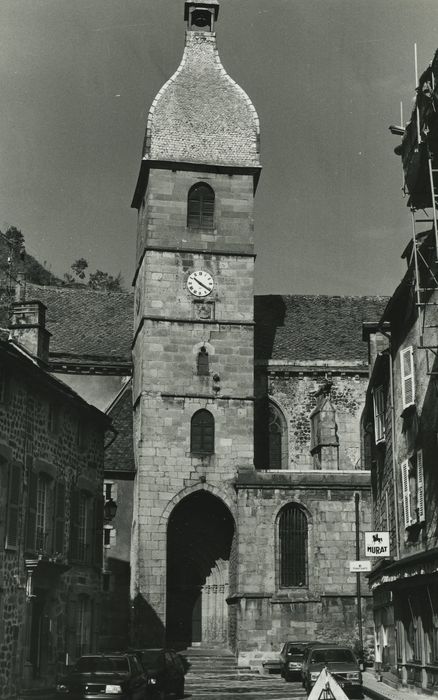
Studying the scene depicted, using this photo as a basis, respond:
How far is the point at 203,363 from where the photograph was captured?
1474 inches

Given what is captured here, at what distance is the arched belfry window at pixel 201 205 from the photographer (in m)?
38.9

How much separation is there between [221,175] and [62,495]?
1792 cm

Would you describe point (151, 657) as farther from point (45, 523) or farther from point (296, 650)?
point (296, 650)

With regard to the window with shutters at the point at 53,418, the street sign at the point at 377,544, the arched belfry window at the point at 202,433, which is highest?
the arched belfry window at the point at 202,433

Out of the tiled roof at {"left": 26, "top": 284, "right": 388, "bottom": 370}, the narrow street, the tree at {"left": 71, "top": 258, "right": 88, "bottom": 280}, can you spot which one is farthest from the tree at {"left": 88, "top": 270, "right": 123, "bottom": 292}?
the narrow street

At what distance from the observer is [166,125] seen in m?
39.2

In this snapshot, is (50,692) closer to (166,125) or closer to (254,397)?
(254,397)

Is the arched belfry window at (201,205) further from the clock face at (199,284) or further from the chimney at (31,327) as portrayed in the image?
the chimney at (31,327)

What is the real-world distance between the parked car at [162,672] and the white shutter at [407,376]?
7.71 metres

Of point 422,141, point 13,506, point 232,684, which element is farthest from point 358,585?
point 422,141

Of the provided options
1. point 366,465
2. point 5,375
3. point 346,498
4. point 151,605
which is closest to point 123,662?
point 5,375

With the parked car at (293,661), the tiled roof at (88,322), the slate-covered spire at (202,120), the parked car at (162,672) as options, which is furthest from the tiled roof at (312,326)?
the parked car at (162,672)

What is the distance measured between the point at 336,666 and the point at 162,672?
3.76m

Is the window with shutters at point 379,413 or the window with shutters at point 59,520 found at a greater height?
the window with shutters at point 379,413
